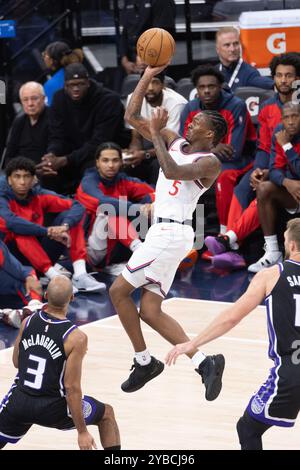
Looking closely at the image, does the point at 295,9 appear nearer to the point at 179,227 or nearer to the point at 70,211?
the point at 70,211

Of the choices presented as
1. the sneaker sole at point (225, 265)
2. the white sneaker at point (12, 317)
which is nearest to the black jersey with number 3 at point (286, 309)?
the white sneaker at point (12, 317)

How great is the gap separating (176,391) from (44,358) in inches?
80.1

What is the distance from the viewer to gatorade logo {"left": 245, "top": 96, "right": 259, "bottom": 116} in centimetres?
1117

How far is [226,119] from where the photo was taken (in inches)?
414

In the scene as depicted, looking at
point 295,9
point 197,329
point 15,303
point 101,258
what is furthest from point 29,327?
point 295,9

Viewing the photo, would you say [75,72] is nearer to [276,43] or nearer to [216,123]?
[276,43]

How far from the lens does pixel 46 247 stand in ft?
33.4

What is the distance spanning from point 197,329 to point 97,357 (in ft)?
3.11

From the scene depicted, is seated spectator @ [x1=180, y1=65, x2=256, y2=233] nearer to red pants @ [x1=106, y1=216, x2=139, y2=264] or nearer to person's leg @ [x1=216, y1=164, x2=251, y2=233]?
person's leg @ [x1=216, y1=164, x2=251, y2=233]

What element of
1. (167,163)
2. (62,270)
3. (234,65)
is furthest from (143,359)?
(234,65)

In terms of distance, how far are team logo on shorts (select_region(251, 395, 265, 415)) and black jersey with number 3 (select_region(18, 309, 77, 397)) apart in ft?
3.17

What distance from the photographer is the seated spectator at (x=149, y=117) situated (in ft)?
35.0

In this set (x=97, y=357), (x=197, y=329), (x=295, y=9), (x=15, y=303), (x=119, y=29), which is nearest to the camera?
(x=97, y=357)

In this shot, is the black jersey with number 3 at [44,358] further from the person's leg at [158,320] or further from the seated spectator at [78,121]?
the seated spectator at [78,121]
